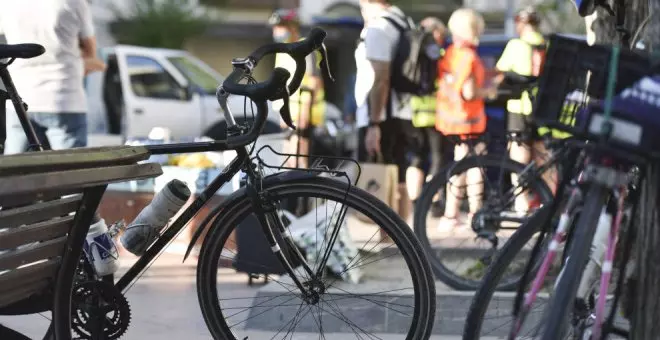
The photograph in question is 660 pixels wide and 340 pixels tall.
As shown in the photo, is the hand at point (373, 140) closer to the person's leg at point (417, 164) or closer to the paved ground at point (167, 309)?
the person's leg at point (417, 164)

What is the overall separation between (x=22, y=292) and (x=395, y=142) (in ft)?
16.1

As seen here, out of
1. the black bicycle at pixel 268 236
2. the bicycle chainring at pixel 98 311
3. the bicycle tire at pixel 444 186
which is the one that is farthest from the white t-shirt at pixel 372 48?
the bicycle chainring at pixel 98 311

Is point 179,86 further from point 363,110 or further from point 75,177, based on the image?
point 75,177

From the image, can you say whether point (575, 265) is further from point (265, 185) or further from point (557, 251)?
point (265, 185)

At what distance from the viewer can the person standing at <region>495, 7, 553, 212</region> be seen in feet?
21.7

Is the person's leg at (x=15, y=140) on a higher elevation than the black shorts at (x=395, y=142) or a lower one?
higher

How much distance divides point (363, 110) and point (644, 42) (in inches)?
160

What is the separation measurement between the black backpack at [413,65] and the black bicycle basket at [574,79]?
472 centimetres

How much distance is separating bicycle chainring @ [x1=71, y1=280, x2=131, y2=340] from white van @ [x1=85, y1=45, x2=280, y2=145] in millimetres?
11079

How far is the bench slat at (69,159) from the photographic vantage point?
3.61m

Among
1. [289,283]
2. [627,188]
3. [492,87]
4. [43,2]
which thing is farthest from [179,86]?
[627,188]

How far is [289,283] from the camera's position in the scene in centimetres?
449

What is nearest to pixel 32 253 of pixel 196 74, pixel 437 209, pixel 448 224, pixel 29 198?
pixel 29 198

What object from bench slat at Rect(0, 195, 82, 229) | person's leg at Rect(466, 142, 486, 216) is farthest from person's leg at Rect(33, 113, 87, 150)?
bench slat at Rect(0, 195, 82, 229)
